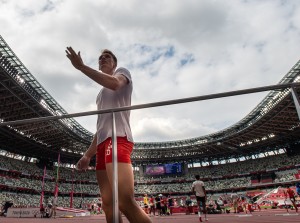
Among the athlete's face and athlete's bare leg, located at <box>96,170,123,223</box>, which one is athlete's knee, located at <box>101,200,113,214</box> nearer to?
athlete's bare leg, located at <box>96,170,123,223</box>

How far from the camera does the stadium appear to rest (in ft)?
88.5

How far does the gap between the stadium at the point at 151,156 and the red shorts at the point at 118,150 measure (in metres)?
20.9

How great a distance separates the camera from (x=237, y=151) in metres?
50.6

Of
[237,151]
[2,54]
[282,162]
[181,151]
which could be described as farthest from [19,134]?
[282,162]

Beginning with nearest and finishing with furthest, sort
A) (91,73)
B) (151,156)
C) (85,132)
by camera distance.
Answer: (91,73) < (85,132) < (151,156)

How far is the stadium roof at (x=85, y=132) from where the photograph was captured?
2466 centimetres

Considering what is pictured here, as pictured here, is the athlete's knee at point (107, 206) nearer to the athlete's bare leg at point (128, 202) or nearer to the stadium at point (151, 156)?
the athlete's bare leg at point (128, 202)

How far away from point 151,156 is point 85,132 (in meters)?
19.9

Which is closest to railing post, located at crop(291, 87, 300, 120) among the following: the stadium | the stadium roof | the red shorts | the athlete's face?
the red shorts

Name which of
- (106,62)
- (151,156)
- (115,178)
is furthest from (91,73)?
(151,156)

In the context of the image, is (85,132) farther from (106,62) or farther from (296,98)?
(296,98)

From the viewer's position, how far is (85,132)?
133 feet

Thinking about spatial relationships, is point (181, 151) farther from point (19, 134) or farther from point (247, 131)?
point (19, 134)

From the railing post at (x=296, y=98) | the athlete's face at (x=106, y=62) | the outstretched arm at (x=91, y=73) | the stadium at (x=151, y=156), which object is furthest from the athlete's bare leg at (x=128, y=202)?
the stadium at (x=151, y=156)
